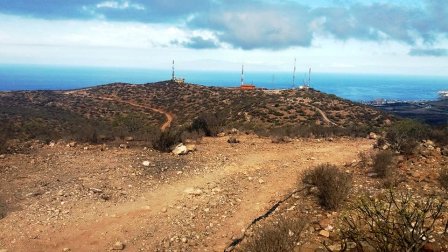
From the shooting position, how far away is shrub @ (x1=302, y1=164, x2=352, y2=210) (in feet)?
28.1

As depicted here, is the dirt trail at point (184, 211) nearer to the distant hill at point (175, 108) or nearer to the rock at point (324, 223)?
the rock at point (324, 223)

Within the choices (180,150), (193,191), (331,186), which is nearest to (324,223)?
(331,186)

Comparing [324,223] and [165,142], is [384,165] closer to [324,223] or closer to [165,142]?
[324,223]

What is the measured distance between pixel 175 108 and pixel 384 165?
150ft

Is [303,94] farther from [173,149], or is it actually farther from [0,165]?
[0,165]

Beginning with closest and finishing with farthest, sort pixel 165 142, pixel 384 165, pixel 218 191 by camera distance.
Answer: pixel 218 191
pixel 384 165
pixel 165 142

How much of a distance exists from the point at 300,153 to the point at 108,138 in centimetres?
769

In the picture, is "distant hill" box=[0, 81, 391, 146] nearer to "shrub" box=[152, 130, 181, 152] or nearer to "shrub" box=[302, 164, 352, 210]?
"shrub" box=[152, 130, 181, 152]

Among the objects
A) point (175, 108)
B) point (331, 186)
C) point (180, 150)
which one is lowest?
point (175, 108)

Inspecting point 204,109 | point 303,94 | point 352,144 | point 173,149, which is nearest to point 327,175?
point 173,149

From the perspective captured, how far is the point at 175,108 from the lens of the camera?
182ft

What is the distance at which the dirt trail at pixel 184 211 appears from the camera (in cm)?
761

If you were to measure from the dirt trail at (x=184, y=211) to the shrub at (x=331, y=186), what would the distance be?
1.23m

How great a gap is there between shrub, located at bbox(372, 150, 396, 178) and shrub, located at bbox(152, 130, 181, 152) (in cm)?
706
